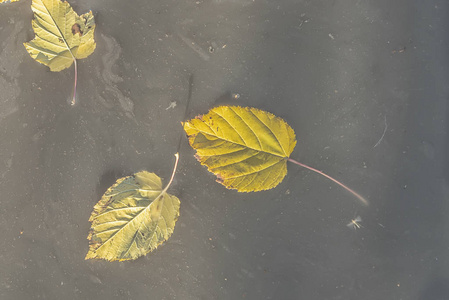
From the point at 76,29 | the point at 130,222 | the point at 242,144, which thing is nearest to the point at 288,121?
the point at 242,144

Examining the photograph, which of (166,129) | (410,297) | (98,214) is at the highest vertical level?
(166,129)

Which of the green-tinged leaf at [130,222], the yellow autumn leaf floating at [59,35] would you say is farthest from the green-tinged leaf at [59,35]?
the green-tinged leaf at [130,222]

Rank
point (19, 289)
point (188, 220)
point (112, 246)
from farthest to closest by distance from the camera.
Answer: point (19, 289), point (188, 220), point (112, 246)

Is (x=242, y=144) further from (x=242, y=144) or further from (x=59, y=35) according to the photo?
(x=59, y=35)

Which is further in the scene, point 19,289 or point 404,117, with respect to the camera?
point 19,289

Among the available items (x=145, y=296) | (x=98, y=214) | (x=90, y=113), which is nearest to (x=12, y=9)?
(x=90, y=113)

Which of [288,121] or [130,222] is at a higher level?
[288,121]

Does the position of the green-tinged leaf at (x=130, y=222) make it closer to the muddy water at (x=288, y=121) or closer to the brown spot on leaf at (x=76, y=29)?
the muddy water at (x=288, y=121)

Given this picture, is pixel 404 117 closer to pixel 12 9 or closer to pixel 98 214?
pixel 98 214
